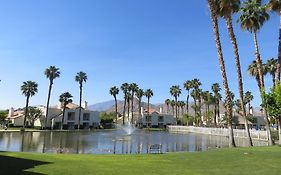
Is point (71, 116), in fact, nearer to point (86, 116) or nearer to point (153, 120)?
point (86, 116)

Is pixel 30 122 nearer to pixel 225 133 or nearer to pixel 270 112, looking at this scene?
pixel 225 133

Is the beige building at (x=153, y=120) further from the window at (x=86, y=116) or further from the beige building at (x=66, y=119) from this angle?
the window at (x=86, y=116)

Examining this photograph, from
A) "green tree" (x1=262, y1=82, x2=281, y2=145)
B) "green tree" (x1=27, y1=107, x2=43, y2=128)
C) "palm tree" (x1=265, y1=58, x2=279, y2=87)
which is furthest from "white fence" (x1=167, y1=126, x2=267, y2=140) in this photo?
"green tree" (x1=27, y1=107, x2=43, y2=128)

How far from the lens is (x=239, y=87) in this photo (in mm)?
35406

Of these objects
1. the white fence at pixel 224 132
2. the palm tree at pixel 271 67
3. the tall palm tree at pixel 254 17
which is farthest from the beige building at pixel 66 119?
the tall palm tree at pixel 254 17

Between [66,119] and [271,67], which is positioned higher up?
[271,67]

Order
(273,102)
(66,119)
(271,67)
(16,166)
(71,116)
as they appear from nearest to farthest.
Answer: (16,166), (273,102), (271,67), (66,119), (71,116)

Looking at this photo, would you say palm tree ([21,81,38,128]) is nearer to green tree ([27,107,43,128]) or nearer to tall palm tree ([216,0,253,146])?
green tree ([27,107,43,128])

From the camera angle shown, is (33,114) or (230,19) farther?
(33,114)

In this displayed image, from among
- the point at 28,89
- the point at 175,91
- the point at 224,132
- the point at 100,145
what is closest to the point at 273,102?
the point at 100,145

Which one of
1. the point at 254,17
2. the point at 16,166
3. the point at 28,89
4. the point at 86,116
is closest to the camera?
the point at 16,166

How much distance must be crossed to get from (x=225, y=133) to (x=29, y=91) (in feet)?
198

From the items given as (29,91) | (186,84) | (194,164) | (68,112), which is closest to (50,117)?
(68,112)

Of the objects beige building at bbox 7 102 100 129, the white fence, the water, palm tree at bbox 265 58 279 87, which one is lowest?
the water
